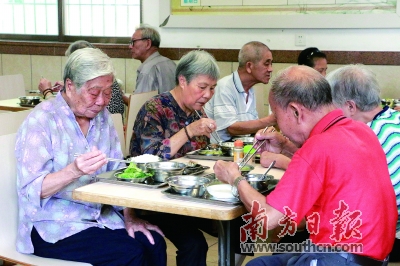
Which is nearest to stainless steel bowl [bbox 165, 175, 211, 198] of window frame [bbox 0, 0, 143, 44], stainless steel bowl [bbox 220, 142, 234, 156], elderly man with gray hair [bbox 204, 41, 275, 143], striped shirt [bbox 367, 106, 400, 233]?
stainless steel bowl [bbox 220, 142, 234, 156]

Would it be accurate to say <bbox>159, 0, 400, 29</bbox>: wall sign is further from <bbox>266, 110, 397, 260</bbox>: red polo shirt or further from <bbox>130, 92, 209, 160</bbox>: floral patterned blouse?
<bbox>266, 110, 397, 260</bbox>: red polo shirt

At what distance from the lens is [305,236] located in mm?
3064

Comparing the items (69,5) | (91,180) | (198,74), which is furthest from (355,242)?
(69,5)

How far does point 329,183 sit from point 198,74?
1.47m

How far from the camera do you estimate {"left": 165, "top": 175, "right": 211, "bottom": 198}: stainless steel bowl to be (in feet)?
7.88

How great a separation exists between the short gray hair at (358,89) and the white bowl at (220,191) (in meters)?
0.66

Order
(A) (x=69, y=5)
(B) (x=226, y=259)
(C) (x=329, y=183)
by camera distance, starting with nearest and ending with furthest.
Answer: (C) (x=329, y=183), (B) (x=226, y=259), (A) (x=69, y=5)

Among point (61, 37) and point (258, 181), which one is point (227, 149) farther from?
point (61, 37)

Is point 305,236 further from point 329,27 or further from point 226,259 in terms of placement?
point 329,27

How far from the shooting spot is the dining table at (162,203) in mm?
2254

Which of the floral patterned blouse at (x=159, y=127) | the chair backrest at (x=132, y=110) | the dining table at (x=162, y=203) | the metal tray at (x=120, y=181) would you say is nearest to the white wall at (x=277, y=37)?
the chair backrest at (x=132, y=110)

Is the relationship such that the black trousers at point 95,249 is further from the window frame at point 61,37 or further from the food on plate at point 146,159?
the window frame at point 61,37

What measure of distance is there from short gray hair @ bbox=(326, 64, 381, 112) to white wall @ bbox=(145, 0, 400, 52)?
108 inches

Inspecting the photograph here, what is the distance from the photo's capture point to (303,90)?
7.01ft
